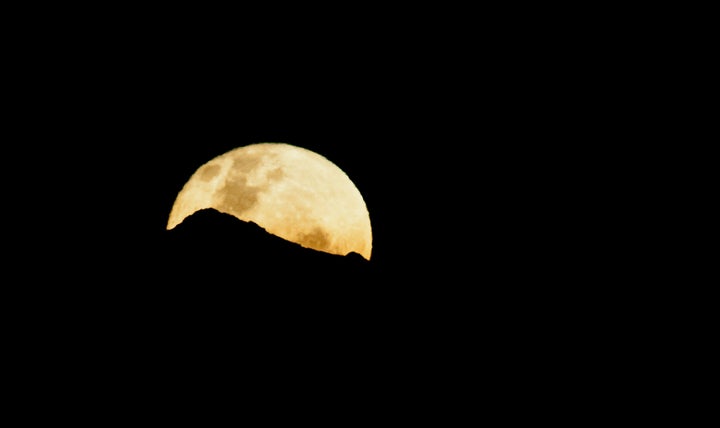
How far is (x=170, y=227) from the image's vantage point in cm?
517

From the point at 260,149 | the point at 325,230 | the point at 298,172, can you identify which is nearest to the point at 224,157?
the point at 260,149

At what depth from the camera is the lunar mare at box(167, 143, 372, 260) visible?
4684 millimetres

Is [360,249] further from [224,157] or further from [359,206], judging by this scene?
[224,157]

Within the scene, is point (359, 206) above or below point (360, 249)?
above

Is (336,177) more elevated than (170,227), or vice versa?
(336,177)

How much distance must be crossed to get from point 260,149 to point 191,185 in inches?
27.1

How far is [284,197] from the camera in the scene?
4734 millimetres

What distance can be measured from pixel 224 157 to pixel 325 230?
121cm

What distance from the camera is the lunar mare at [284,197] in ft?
15.4

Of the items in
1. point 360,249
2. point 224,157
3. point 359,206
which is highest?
point 224,157

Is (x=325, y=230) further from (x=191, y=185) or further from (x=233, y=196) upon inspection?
(x=191, y=185)

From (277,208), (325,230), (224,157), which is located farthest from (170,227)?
(325,230)

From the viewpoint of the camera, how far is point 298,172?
16.3 feet

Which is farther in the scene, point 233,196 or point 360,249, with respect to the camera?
point 360,249
